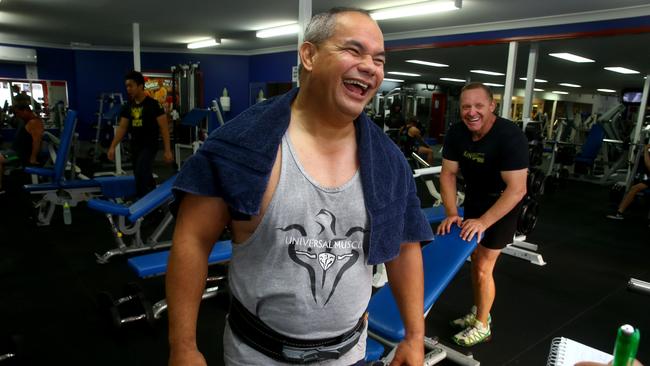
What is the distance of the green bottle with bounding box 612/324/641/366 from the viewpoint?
19.2 inches

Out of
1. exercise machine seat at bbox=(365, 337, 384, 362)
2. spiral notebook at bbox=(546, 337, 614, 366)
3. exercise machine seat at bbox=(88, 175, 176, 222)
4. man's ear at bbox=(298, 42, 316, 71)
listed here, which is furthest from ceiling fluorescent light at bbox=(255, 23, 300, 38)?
spiral notebook at bbox=(546, 337, 614, 366)

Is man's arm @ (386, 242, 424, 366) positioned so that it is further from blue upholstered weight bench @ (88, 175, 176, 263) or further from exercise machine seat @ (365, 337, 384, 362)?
blue upholstered weight bench @ (88, 175, 176, 263)

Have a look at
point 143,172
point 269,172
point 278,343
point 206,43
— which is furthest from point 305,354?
point 206,43

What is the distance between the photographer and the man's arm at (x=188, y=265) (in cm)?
77

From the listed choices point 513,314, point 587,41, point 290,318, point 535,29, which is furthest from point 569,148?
point 290,318

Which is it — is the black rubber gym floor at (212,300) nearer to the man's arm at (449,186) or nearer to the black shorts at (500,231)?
the black shorts at (500,231)

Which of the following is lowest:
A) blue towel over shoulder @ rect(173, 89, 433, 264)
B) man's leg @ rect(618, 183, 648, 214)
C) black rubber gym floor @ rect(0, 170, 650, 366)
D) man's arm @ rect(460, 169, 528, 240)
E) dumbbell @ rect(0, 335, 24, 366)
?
black rubber gym floor @ rect(0, 170, 650, 366)

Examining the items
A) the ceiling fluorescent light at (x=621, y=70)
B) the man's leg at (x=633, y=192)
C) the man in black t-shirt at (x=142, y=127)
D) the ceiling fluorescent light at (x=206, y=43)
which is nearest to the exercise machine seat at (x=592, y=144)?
the man's leg at (x=633, y=192)

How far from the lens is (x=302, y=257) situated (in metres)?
0.77

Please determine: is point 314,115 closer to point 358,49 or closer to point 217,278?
point 358,49

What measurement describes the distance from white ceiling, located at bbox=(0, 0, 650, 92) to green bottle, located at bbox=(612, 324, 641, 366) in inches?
190

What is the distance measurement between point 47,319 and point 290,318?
2.13 m

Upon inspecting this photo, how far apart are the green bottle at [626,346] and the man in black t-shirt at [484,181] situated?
1.31m

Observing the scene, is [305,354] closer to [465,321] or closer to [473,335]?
[473,335]
